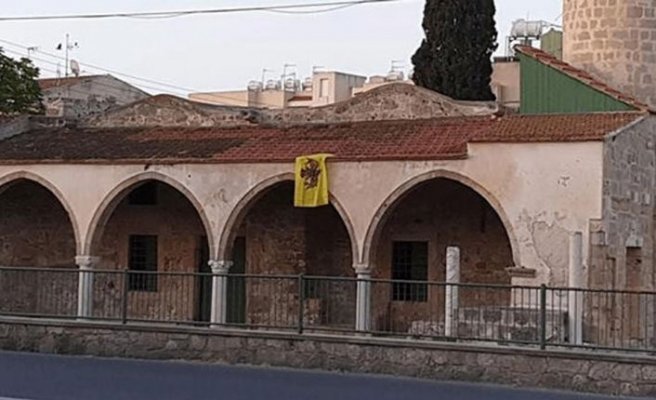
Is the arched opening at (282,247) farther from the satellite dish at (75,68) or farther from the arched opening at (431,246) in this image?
the satellite dish at (75,68)

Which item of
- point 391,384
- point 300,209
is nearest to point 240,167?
point 300,209

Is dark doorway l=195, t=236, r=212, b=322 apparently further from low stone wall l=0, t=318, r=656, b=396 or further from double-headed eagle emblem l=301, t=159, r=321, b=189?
low stone wall l=0, t=318, r=656, b=396

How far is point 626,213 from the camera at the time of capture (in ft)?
59.8

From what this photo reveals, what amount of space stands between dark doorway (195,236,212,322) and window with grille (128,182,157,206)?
1.42m

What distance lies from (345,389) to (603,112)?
8855 millimetres

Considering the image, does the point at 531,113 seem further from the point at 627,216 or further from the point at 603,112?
the point at 627,216

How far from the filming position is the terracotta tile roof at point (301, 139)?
1861cm

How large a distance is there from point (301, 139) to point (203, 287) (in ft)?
12.6

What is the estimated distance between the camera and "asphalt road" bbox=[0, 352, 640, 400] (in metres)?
11.9

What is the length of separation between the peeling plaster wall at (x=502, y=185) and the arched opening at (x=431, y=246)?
1.38 m

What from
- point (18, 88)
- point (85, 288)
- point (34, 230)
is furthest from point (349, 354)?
point (18, 88)

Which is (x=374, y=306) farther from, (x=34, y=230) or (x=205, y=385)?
(x=205, y=385)

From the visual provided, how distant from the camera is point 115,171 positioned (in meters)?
21.7

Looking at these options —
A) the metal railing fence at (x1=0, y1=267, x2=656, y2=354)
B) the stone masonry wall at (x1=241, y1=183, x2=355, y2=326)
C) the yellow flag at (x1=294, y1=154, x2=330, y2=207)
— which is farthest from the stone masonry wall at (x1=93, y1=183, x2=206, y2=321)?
the yellow flag at (x1=294, y1=154, x2=330, y2=207)
